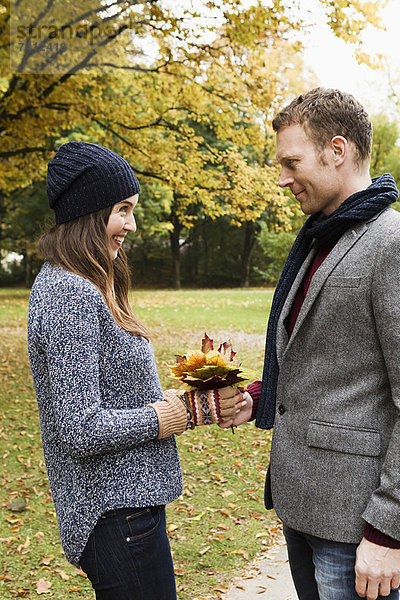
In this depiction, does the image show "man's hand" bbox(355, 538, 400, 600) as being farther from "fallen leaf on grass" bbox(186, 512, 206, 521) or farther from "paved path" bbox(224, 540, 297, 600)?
"fallen leaf on grass" bbox(186, 512, 206, 521)

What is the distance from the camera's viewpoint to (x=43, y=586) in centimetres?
368

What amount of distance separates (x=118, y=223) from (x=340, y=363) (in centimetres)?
96

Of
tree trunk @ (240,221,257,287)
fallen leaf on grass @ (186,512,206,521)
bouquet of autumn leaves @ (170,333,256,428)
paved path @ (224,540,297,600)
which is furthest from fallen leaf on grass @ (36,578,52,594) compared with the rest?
tree trunk @ (240,221,257,287)

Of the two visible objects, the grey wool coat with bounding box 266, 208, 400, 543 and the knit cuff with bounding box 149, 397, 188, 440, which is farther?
the knit cuff with bounding box 149, 397, 188, 440

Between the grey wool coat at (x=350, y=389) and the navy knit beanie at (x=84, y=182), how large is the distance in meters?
0.81

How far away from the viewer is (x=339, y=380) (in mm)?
1728

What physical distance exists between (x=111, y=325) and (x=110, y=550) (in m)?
0.75

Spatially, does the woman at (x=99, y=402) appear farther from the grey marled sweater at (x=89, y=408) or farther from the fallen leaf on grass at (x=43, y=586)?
the fallen leaf on grass at (x=43, y=586)

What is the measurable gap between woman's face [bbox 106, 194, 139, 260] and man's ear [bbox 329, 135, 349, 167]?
2.45ft

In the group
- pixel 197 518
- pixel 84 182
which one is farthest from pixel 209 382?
pixel 197 518

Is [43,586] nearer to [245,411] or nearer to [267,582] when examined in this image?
[267,582]

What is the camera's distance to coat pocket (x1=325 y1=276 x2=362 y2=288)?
168 centimetres

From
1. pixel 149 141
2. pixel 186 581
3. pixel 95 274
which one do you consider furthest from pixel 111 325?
pixel 149 141

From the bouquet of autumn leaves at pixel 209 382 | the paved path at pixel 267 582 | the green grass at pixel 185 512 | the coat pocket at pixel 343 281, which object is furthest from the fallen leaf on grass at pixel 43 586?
the coat pocket at pixel 343 281
